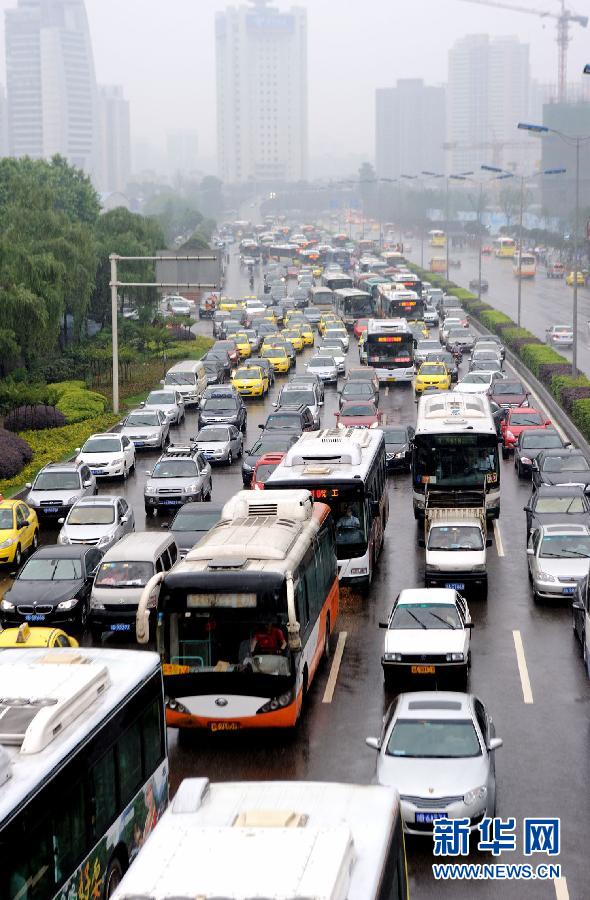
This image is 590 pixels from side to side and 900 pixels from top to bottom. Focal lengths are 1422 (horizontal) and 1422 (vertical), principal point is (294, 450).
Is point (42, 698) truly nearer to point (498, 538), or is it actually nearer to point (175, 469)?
point (498, 538)

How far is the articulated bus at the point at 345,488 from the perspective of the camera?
27.9 meters

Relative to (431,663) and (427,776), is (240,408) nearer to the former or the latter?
(431,663)

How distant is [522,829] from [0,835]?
808 centimetres

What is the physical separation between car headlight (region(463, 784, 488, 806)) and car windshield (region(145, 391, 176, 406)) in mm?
38044

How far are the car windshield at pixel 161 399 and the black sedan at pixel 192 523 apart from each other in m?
21.5

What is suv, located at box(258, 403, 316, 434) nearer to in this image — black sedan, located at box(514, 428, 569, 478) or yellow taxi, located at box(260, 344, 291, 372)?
black sedan, located at box(514, 428, 569, 478)

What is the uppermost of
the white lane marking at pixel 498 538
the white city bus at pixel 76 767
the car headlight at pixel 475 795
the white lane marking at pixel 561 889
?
the white city bus at pixel 76 767

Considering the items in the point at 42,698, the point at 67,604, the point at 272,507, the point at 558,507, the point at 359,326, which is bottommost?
the point at 67,604

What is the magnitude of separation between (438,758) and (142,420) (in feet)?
107

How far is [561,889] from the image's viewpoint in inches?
599

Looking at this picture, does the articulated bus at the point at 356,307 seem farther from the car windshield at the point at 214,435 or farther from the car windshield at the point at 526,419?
the car windshield at the point at 214,435

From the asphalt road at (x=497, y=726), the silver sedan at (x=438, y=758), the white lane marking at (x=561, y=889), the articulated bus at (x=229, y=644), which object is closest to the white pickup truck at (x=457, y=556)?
the asphalt road at (x=497, y=726)

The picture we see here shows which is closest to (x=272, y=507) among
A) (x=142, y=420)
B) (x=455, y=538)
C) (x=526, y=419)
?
(x=455, y=538)

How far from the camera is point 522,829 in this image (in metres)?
16.9
